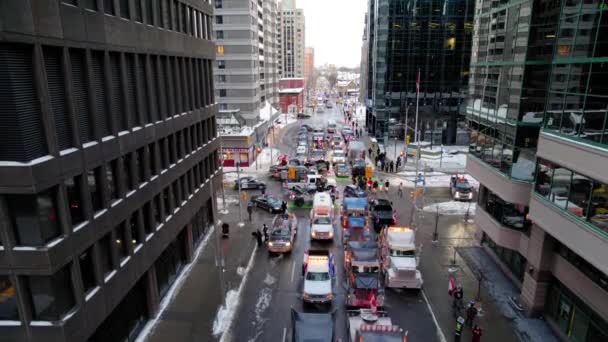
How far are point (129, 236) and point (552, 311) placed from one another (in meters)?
19.0

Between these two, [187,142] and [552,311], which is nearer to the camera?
[552,311]

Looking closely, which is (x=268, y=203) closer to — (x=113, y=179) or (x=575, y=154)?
(x=113, y=179)

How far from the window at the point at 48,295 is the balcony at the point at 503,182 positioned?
18.9 meters

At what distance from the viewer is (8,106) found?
9961mm

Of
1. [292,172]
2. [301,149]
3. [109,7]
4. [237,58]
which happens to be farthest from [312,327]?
[237,58]

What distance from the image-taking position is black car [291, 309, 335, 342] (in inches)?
591

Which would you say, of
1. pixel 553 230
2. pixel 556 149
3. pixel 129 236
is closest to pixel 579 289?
pixel 553 230

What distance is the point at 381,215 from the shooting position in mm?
30031

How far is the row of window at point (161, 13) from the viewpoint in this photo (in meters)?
14.0

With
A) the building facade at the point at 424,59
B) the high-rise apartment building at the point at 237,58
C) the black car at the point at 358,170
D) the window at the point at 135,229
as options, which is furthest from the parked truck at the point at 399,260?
the building facade at the point at 424,59

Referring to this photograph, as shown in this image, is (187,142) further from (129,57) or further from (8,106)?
(8,106)

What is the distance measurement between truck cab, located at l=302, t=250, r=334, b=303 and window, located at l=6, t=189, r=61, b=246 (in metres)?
11.9

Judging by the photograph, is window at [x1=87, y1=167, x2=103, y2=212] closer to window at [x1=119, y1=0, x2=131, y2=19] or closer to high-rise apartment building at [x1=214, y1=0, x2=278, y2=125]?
window at [x1=119, y1=0, x2=131, y2=19]

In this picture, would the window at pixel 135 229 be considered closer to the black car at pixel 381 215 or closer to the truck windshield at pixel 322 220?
the truck windshield at pixel 322 220
